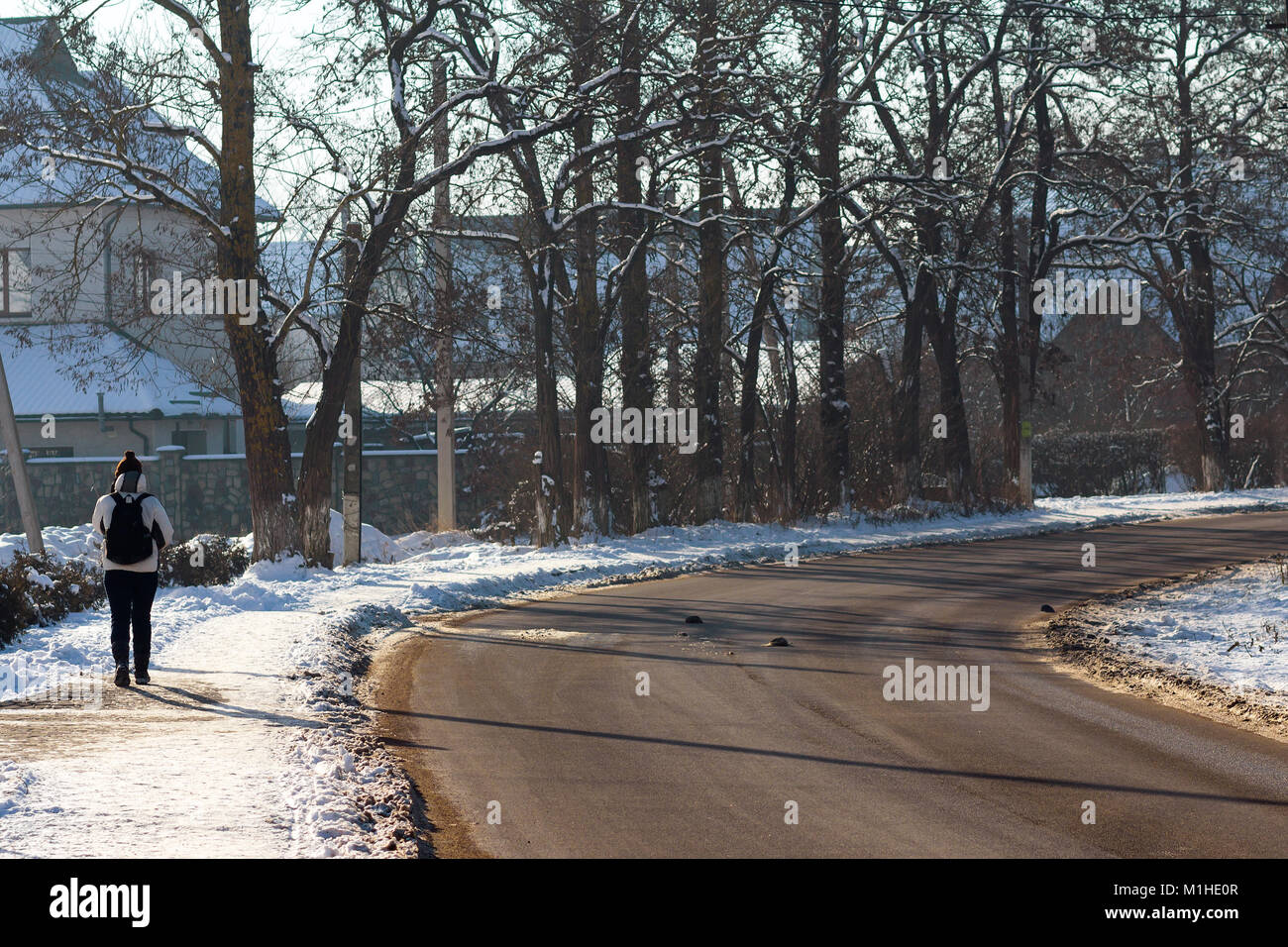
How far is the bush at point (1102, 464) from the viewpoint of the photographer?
5028 centimetres

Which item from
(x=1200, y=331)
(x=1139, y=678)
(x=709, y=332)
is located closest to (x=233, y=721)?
(x=1139, y=678)

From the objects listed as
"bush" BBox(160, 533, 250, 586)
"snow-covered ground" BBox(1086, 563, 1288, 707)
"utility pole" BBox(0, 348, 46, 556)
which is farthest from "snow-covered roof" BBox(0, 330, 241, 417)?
"snow-covered ground" BBox(1086, 563, 1288, 707)

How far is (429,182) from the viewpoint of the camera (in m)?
22.1

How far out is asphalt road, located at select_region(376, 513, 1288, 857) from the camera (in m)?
7.20

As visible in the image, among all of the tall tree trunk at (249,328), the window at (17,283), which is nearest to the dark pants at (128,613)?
the tall tree trunk at (249,328)

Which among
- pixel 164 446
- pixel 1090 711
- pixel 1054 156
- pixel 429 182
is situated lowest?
pixel 1090 711

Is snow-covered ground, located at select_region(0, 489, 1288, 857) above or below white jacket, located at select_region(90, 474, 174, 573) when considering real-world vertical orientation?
below

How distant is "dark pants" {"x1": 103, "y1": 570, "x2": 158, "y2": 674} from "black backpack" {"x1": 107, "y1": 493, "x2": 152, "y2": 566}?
14 centimetres

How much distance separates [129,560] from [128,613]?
0.50m

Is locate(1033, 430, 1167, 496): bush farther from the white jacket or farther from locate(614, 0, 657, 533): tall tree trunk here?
the white jacket

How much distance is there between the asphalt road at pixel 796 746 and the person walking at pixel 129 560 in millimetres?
2192
